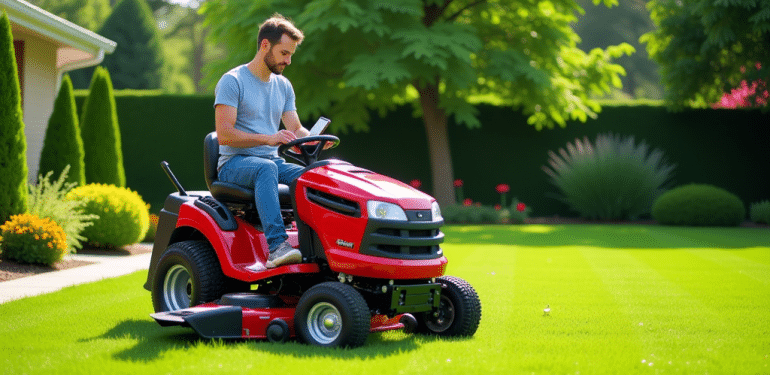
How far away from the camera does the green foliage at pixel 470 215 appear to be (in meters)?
16.8

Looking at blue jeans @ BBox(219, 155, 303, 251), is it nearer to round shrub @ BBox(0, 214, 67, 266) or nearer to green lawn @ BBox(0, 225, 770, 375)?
green lawn @ BBox(0, 225, 770, 375)

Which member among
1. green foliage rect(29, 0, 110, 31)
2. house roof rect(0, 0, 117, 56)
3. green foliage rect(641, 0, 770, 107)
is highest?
green foliage rect(29, 0, 110, 31)

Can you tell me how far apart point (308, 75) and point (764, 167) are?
10.1 metres

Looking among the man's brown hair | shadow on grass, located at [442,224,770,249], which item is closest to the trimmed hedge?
shadow on grass, located at [442,224,770,249]

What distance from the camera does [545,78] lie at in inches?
611

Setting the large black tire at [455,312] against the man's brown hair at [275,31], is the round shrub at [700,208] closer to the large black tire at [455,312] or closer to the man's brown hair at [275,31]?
the large black tire at [455,312]

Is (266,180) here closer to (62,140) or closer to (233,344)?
(233,344)

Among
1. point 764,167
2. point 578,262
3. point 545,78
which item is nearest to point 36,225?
point 578,262

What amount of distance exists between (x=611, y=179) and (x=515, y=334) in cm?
1242

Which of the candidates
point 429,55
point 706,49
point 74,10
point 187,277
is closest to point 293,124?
point 187,277

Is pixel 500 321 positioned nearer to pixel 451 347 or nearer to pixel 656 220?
pixel 451 347

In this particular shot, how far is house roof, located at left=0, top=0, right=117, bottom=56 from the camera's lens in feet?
34.0

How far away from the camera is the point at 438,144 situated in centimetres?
1752

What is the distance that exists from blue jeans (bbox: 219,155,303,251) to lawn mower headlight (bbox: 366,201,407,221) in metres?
0.53
